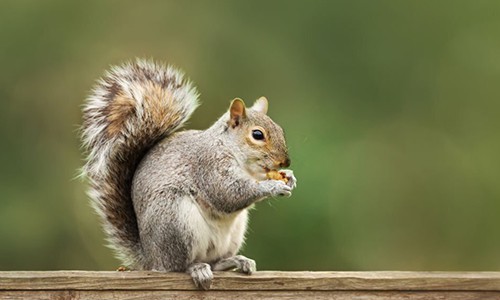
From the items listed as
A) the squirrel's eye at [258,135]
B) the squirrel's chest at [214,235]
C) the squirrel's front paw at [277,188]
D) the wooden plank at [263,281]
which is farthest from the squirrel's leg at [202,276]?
the squirrel's eye at [258,135]

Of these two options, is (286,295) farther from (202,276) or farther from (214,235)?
(214,235)

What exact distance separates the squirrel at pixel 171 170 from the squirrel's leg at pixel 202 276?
0.05 feet

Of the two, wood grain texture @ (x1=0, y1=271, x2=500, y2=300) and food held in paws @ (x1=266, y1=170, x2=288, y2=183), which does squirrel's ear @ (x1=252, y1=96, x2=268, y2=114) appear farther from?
wood grain texture @ (x1=0, y1=271, x2=500, y2=300)

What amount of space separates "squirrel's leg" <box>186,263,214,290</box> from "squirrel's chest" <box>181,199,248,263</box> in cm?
13

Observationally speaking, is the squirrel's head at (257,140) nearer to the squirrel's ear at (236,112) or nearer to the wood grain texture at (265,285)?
the squirrel's ear at (236,112)

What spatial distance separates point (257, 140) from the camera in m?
2.94

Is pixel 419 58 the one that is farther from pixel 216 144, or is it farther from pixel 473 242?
pixel 216 144

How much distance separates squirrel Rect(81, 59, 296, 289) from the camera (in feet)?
9.43

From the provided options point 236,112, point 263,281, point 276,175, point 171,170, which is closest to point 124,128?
point 171,170

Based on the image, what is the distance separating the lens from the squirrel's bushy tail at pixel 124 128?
2984 mm

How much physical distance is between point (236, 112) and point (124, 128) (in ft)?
0.87

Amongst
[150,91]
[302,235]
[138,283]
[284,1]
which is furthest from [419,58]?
[138,283]

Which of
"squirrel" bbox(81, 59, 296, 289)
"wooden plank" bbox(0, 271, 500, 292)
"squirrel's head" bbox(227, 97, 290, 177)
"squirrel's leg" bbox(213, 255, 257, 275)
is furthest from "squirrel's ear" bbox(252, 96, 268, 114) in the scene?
"wooden plank" bbox(0, 271, 500, 292)

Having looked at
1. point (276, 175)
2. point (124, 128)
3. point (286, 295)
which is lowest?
point (286, 295)
